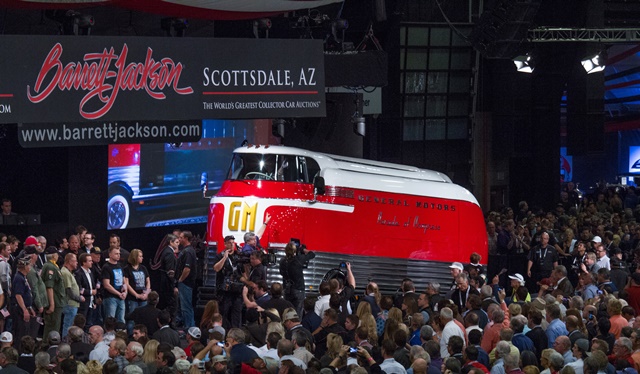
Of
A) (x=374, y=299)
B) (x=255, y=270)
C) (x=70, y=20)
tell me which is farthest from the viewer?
(x=70, y=20)

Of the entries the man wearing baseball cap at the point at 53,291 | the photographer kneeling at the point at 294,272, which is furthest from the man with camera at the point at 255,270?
the man wearing baseball cap at the point at 53,291

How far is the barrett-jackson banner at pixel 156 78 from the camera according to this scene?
61.7ft

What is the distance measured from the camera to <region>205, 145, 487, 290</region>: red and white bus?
21281 millimetres

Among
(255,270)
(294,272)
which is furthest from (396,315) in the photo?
(294,272)

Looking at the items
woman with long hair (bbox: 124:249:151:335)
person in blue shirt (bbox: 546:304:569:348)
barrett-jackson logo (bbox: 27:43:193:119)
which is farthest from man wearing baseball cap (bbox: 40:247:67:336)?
person in blue shirt (bbox: 546:304:569:348)

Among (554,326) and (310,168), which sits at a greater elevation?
(310,168)

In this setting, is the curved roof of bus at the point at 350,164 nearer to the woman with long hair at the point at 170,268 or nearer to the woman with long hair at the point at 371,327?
the woman with long hair at the point at 170,268

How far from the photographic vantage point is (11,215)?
71.7 feet

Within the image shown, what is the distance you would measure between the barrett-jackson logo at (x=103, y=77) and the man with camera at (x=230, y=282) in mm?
2728

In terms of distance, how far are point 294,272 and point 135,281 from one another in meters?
2.50

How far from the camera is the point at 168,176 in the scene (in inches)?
996

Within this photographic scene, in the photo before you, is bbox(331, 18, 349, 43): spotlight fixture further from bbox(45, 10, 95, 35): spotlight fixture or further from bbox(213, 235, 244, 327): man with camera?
bbox(45, 10, 95, 35): spotlight fixture

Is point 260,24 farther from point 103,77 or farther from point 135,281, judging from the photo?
point 135,281

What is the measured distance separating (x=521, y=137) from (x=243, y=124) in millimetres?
12704
